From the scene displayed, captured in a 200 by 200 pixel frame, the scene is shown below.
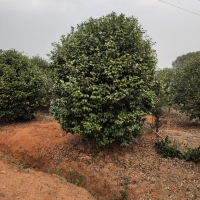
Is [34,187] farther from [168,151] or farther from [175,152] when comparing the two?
[175,152]

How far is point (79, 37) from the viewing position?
809 centimetres

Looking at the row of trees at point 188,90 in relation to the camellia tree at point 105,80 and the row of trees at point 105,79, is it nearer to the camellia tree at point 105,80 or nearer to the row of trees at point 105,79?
the row of trees at point 105,79

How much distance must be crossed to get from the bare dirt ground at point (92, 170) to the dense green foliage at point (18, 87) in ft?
7.26

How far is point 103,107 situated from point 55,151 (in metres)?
3.17

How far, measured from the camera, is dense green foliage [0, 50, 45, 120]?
11.7m

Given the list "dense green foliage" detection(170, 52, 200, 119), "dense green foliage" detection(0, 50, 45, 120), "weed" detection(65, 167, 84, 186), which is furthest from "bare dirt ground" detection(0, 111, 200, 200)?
"dense green foliage" detection(170, 52, 200, 119)

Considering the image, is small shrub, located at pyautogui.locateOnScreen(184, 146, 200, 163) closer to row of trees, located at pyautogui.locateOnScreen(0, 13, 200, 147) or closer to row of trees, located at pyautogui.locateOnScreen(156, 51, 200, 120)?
row of trees, located at pyautogui.locateOnScreen(0, 13, 200, 147)

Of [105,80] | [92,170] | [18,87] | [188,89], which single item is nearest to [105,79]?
[105,80]

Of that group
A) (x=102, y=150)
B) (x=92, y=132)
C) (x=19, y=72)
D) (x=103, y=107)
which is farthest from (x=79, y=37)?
(x=19, y=72)

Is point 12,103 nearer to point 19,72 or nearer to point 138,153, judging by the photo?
point 19,72

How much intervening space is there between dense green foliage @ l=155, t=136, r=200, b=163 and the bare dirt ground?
0.63 ft

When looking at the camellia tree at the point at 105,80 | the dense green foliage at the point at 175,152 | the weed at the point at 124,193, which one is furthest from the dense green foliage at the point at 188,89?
the weed at the point at 124,193

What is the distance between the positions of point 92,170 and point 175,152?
2.97 metres

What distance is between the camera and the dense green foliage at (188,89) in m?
12.6
